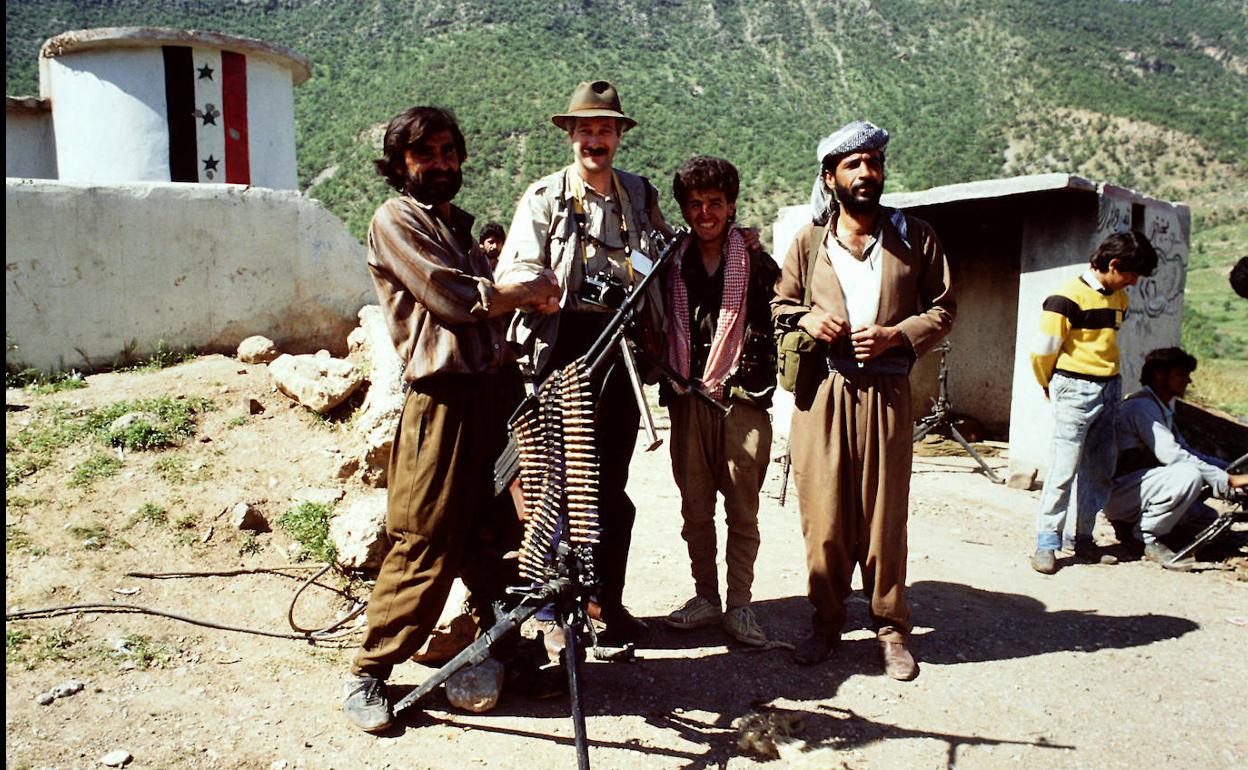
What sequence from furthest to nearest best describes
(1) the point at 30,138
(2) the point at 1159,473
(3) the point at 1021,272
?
(1) the point at 30,138, (3) the point at 1021,272, (2) the point at 1159,473

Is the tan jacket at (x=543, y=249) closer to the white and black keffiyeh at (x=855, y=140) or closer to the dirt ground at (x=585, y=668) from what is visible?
the white and black keffiyeh at (x=855, y=140)

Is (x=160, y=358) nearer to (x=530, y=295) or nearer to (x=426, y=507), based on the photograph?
(x=426, y=507)

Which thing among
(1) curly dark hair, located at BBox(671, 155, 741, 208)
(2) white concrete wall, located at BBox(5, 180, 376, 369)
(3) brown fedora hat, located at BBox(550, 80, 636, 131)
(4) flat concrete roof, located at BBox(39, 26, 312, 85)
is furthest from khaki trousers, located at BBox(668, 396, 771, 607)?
(4) flat concrete roof, located at BBox(39, 26, 312, 85)

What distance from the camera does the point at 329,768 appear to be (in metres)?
2.95

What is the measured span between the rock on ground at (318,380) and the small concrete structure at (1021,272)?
4.55 m

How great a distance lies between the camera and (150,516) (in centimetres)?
454

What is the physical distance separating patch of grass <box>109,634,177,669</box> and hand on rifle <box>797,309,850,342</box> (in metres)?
2.95

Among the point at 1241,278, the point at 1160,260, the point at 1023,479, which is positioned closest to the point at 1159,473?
the point at 1241,278

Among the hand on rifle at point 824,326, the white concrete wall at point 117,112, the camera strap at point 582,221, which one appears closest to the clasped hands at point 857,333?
the hand on rifle at point 824,326

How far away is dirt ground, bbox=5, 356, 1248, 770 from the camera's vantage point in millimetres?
3123

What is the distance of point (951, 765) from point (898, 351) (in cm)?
158

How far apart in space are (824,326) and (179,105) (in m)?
8.55

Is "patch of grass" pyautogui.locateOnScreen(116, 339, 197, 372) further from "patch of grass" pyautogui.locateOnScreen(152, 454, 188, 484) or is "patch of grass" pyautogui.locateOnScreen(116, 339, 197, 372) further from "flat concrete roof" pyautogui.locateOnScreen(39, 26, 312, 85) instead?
"flat concrete roof" pyautogui.locateOnScreen(39, 26, 312, 85)

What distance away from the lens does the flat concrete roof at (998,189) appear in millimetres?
6785
